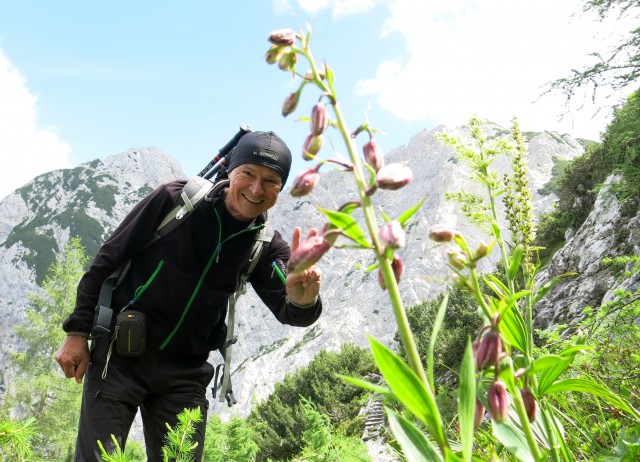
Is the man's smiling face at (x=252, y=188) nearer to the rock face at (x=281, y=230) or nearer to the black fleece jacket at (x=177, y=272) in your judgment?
the black fleece jacket at (x=177, y=272)

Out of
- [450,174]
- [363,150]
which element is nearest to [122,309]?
[363,150]

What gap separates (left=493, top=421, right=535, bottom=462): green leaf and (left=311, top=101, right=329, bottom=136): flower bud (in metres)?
0.61

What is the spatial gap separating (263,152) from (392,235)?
2473 mm

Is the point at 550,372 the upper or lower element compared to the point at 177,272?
lower

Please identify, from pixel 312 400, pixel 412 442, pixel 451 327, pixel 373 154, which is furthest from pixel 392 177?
pixel 312 400

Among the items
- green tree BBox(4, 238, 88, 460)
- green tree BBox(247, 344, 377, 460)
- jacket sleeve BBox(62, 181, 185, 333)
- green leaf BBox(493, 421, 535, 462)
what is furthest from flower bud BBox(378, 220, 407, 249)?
green tree BBox(4, 238, 88, 460)

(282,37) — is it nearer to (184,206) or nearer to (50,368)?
(184,206)

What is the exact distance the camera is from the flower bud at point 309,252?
0.86 meters

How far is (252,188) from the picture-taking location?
10.4 feet

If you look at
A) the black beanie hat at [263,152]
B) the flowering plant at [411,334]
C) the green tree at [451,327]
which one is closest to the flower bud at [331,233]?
the flowering plant at [411,334]

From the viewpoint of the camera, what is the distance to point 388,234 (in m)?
0.78

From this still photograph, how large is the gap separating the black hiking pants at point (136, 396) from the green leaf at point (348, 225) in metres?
2.58

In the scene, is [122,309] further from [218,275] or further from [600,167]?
[600,167]

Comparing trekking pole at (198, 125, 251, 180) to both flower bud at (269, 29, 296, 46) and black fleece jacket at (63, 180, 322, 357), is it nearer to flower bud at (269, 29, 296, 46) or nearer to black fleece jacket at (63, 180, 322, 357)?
black fleece jacket at (63, 180, 322, 357)
